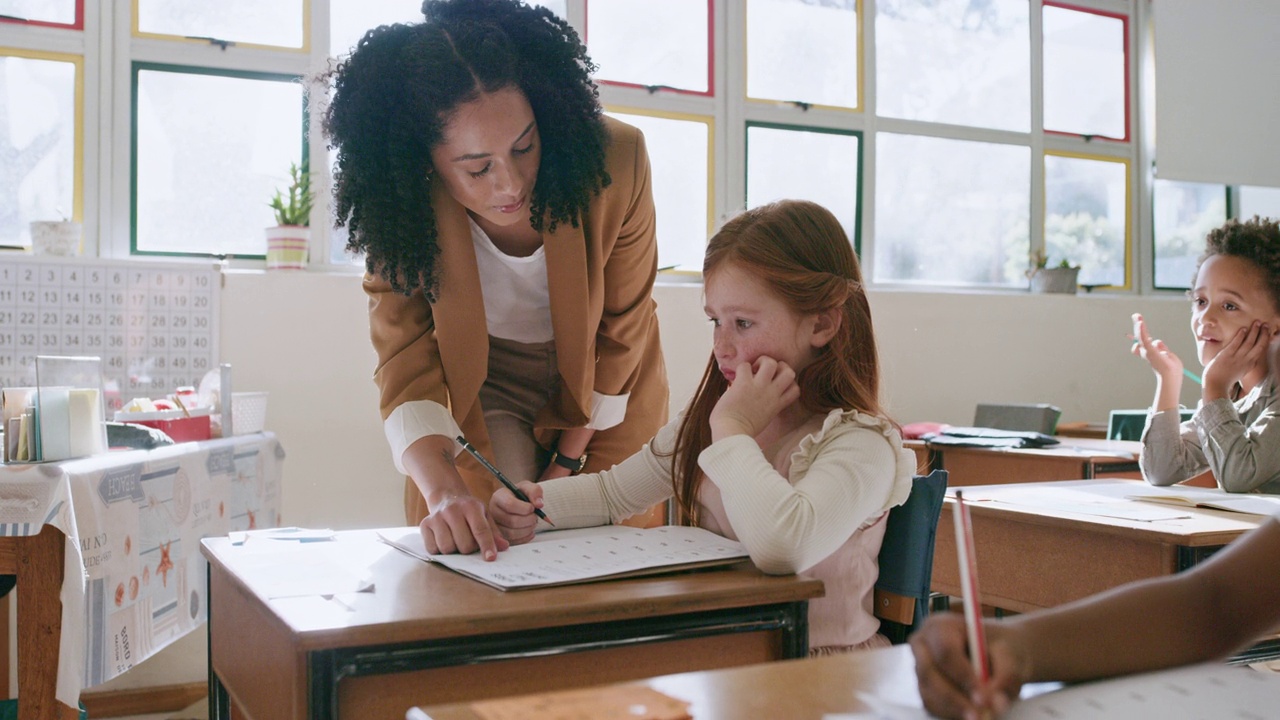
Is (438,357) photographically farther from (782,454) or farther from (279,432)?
(279,432)

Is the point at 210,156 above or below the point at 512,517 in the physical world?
above

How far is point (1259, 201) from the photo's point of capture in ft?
16.8

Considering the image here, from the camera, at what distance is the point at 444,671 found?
0.91m

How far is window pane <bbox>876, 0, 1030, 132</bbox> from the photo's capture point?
14.7 ft

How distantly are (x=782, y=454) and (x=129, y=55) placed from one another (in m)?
2.90

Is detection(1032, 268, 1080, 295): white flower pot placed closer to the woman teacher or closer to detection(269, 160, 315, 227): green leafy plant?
detection(269, 160, 315, 227): green leafy plant

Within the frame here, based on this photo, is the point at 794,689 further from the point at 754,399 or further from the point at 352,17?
the point at 352,17

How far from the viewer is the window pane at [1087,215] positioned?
479 cm

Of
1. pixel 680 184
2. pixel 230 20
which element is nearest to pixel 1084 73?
pixel 680 184

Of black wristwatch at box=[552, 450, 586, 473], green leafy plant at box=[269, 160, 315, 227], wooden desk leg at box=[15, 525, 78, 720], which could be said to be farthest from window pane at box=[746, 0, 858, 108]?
wooden desk leg at box=[15, 525, 78, 720]

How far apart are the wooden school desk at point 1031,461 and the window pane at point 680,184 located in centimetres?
126

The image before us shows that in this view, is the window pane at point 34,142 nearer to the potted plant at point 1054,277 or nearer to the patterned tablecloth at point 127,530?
the patterned tablecloth at point 127,530

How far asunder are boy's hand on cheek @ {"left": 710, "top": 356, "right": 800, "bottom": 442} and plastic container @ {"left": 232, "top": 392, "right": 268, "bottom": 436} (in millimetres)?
1831

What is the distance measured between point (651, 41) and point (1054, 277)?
6.76ft
